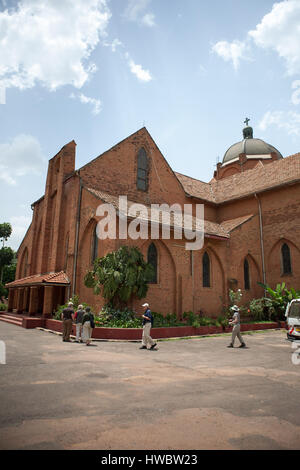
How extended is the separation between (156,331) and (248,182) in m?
17.4

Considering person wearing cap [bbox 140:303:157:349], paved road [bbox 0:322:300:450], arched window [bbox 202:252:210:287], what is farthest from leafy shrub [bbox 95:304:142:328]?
arched window [bbox 202:252:210:287]

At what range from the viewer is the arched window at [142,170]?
2095 centimetres

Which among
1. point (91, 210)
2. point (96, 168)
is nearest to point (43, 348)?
point (91, 210)

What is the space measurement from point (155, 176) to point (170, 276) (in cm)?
797

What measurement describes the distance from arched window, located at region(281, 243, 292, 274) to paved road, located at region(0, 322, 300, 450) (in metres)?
13.2

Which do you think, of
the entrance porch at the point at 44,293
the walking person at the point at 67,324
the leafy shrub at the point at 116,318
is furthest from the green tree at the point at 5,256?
the walking person at the point at 67,324

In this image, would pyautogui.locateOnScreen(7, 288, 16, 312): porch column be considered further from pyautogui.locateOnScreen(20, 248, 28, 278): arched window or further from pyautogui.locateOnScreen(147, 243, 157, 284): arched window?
pyautogui.locateOnScreen(147, 243, 157, 284): arched window

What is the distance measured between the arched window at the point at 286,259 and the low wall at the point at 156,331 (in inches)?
201

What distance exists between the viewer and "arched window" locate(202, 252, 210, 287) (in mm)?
19642

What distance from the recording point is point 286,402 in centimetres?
507

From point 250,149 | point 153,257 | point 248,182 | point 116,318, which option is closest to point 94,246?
point 153,257

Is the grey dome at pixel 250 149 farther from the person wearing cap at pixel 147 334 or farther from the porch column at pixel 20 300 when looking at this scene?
the person wearing cap at pixel 147 334

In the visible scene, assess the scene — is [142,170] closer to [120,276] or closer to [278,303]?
[120,276]

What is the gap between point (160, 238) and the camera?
17.2 m
